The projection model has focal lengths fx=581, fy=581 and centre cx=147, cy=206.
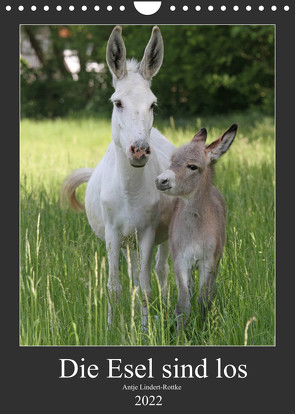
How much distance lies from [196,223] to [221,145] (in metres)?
0.57

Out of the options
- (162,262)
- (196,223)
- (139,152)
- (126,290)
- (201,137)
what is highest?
(201,137)

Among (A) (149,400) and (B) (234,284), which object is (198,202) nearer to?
(B) (234,284)

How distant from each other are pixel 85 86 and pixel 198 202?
14.7 m

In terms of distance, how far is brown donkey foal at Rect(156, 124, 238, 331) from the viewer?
3959mm

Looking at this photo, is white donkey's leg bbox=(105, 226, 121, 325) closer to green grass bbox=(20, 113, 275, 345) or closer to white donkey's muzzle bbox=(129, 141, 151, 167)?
green grass bbox=(20, 113, 275, 345)

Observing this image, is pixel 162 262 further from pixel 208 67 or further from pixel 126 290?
pixel 208 67

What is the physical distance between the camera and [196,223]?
158 inches

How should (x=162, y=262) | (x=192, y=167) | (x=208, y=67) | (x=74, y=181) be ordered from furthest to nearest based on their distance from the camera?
(x=208, y=67)
(x=74, y=181)
(x=162, y=262)
(x=192, y=167)

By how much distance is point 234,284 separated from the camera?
173 inches

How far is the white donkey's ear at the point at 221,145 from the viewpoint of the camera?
3.93 metres

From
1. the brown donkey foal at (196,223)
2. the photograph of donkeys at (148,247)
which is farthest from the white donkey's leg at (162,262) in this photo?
the brown donkey foal at (196,223)

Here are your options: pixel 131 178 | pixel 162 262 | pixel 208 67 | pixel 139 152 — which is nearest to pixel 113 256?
pixel 131 178
